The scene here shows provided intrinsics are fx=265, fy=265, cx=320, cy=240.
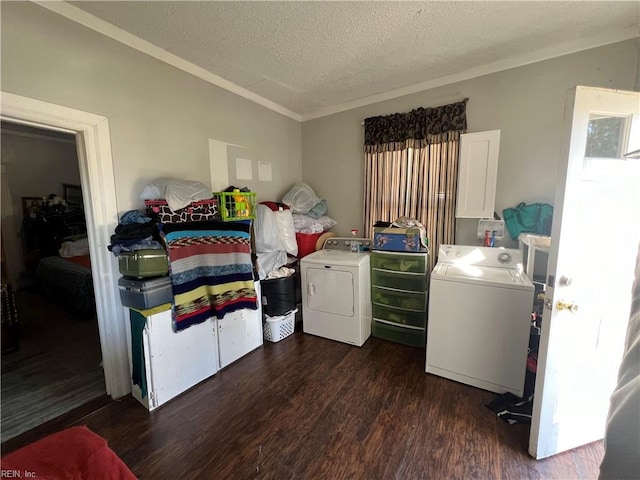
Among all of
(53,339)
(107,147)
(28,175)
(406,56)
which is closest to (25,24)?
(107,147)

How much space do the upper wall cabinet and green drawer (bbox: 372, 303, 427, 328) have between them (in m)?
1.06

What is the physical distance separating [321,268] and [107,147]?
1992 millimetres

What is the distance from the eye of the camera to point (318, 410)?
187cm

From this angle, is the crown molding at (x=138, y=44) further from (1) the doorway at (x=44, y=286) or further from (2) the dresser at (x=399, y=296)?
(2) the dresser at (x=399, y=296)

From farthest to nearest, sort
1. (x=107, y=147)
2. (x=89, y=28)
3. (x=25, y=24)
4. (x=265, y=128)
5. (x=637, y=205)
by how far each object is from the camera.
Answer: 1. (x=265, y=128)
2. (x=107, y=147)
3. (x=89, y=28)
4. (x=25, y=24)
5. (x=637, y=205)

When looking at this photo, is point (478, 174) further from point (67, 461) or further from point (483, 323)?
point (67, 461)

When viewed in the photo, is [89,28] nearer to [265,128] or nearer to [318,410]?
[265,128]

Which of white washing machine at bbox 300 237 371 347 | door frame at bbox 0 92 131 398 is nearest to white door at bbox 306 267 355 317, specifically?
white washing machine at bbox 300 237 371 347

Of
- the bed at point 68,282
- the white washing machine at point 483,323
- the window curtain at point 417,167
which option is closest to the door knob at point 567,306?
the white washing machine at point 483,323

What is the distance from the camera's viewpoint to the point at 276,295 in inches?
109

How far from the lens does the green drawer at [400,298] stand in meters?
2.57

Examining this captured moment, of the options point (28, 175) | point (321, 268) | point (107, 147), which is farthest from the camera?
point (28, 175)

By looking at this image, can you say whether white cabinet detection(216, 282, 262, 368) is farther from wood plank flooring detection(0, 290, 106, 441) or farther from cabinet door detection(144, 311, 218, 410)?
wood plank flooring detection(0, 290, 106, 441)

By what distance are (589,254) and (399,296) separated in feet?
5.05
